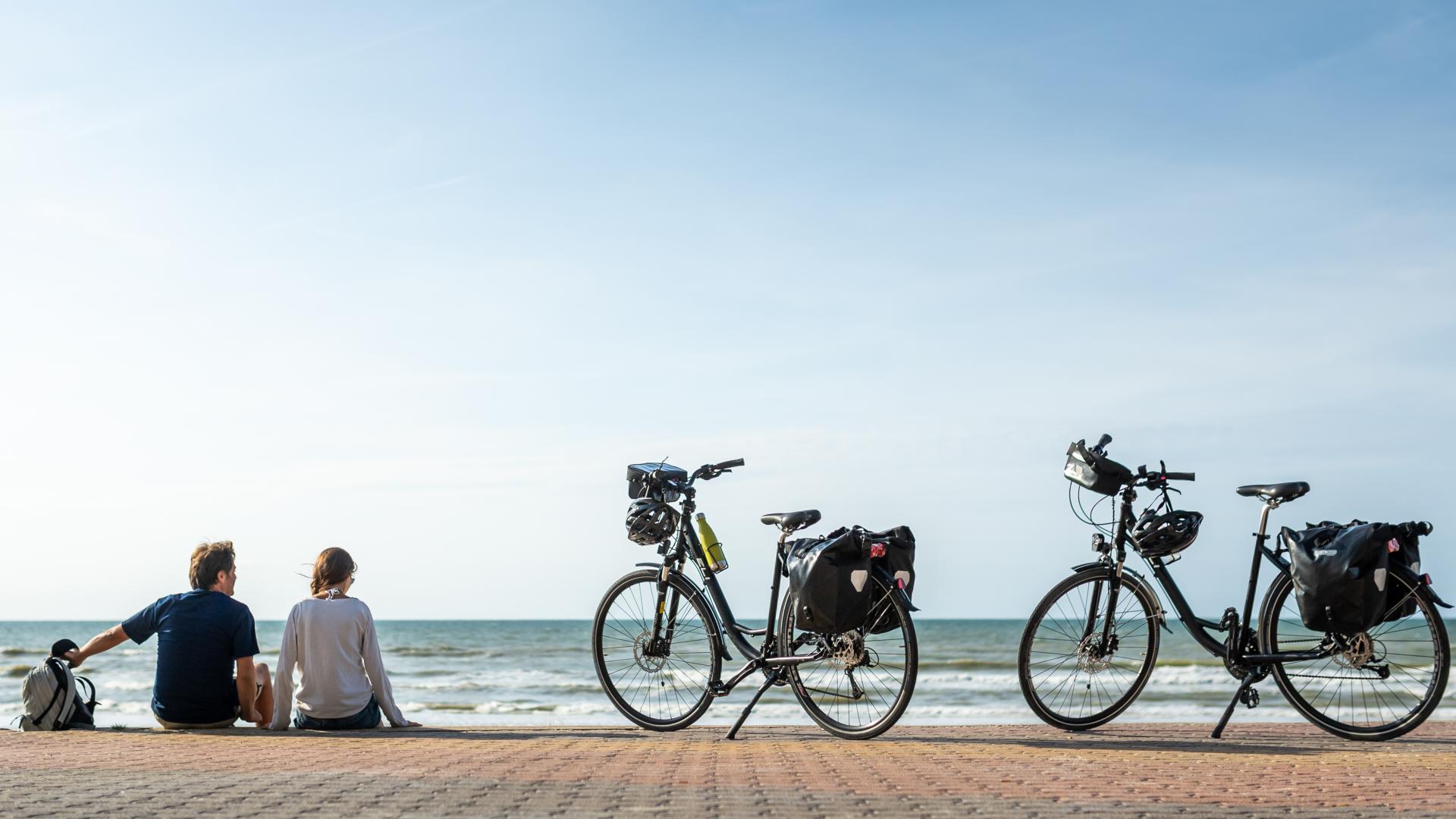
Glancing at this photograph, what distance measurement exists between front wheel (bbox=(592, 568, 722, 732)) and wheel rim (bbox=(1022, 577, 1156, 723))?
1.63 metres

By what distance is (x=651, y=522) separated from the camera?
645 cm

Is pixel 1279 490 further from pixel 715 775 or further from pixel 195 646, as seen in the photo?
pixel 195 646

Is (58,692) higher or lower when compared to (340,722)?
higher

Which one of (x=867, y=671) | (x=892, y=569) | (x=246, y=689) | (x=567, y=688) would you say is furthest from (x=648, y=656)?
(x=567, y=688)

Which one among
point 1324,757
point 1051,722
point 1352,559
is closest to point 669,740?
point 1051,722

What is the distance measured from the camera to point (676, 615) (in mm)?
6406

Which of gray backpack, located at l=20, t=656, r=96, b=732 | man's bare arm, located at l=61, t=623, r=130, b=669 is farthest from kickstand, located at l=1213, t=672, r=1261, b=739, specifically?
gray backpack, located at l=20, t=656, r=96, b=732

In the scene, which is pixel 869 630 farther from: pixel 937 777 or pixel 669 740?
pixel 937 777

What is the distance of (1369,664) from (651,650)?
337 cm

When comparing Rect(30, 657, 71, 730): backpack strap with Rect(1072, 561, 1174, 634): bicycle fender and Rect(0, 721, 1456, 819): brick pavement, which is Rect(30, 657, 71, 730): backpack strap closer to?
Rect(0, 721, 1456, 819): brick pavement

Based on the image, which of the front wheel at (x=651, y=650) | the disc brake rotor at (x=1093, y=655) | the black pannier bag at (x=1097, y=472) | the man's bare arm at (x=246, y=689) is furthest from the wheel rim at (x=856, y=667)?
the man's bare arm at (x=246, y=689)

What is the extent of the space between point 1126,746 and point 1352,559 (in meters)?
1.26

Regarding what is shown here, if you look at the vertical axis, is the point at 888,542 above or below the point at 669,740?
above

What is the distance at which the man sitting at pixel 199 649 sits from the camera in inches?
234
